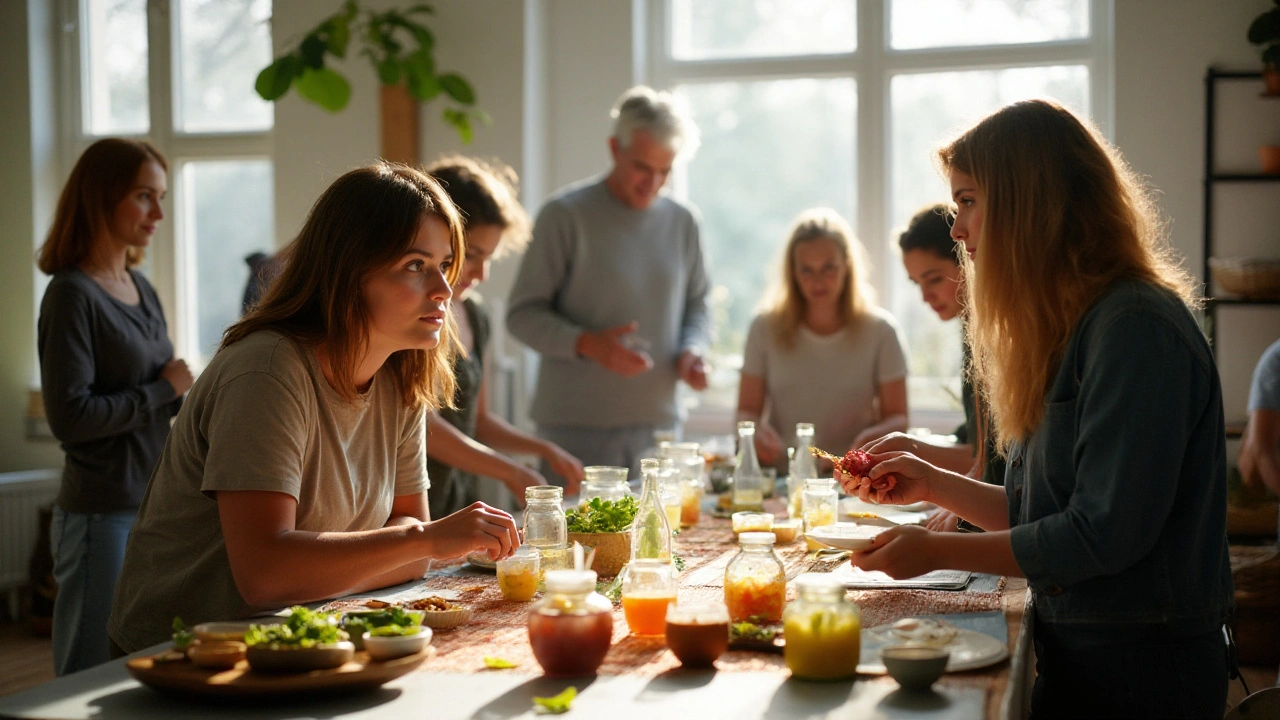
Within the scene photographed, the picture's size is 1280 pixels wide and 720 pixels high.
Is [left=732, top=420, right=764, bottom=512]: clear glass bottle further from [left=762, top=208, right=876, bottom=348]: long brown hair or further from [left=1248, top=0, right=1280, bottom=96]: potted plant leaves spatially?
[left=1248, top=0, right=1280, bottom=96]: potted plant leaves

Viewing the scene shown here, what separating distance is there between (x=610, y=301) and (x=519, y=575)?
2.25m

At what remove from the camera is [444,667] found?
1.56m

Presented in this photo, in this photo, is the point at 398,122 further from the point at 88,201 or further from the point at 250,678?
the point at 250,678

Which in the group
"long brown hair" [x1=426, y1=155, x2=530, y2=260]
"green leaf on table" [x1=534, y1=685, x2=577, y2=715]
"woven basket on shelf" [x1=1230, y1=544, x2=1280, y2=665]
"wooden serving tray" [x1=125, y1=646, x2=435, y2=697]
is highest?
"long brown hair" [x1=426, y1=155, x2=530, y2=260]

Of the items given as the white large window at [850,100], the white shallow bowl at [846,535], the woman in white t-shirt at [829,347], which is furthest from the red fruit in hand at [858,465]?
the white large window at [850,100]

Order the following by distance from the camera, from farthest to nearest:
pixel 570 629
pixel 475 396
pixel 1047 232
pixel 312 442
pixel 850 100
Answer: pixel 850 100, pixel 475 396, pixel 312 442, pixel 1047 232, pixel 570 629

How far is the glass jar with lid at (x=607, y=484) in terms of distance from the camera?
2221 mm

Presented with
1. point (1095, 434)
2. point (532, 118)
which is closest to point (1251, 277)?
point (532, 118)

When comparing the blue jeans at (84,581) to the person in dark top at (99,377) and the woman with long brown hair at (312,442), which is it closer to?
the person in dark top at (99,377)

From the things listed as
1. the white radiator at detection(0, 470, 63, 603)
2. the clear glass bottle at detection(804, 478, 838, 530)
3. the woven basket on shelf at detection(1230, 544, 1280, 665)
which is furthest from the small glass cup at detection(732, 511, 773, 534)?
the white radiator at detection(0, 470, 63, 603)

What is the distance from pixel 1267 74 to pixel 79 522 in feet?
13.9

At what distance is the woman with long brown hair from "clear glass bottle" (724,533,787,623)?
347mm

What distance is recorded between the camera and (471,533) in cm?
179

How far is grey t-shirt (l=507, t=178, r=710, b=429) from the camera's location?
4.06m
